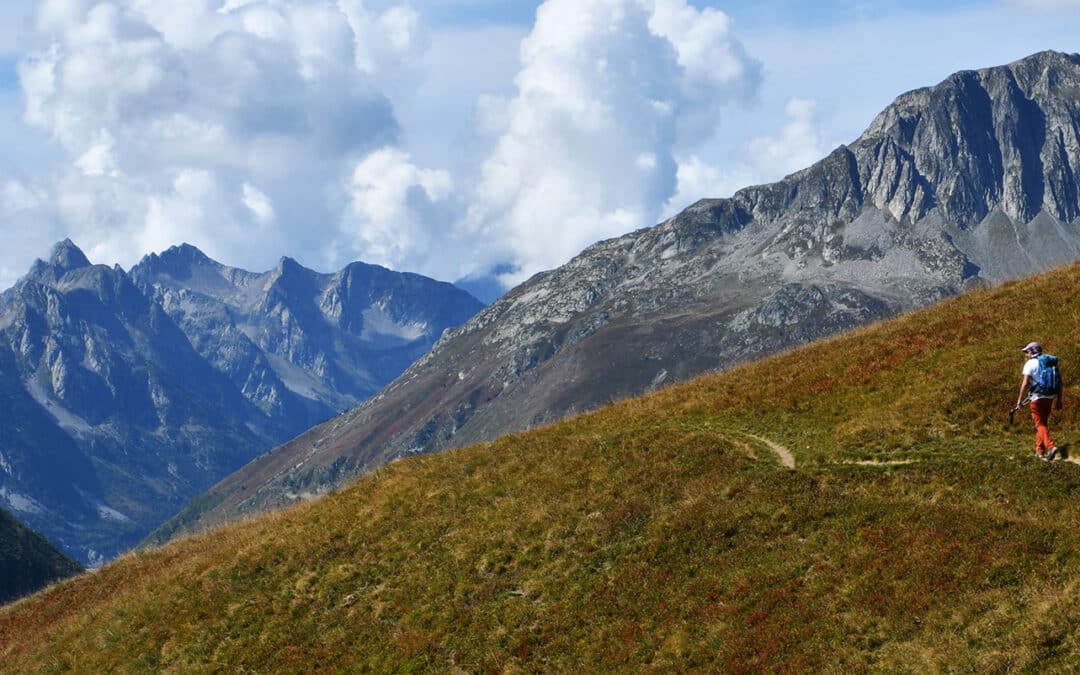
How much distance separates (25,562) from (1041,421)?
130m

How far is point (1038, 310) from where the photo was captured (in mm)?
40219

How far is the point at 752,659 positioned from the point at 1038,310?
25.2 metres

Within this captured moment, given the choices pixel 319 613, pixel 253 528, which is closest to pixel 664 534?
pixel 319 613

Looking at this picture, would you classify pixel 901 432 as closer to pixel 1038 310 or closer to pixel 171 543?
pixel 1038 310

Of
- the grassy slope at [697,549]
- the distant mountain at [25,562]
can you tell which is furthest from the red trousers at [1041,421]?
the distant mountain at [25,562]

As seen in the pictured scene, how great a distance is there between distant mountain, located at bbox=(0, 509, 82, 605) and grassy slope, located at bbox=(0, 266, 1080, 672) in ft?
282

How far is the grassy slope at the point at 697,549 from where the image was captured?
23.3 metres

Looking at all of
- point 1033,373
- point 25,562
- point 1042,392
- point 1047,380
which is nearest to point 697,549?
point 1042,392

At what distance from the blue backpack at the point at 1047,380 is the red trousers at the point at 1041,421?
294 millimetres

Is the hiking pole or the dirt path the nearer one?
the hiking pole

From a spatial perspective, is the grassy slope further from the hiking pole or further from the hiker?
the hiker

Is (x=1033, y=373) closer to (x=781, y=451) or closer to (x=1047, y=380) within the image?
(x=1047, y=380)

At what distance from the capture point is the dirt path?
33.4m

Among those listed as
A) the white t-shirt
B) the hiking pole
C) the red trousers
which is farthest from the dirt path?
the white t-shirt
